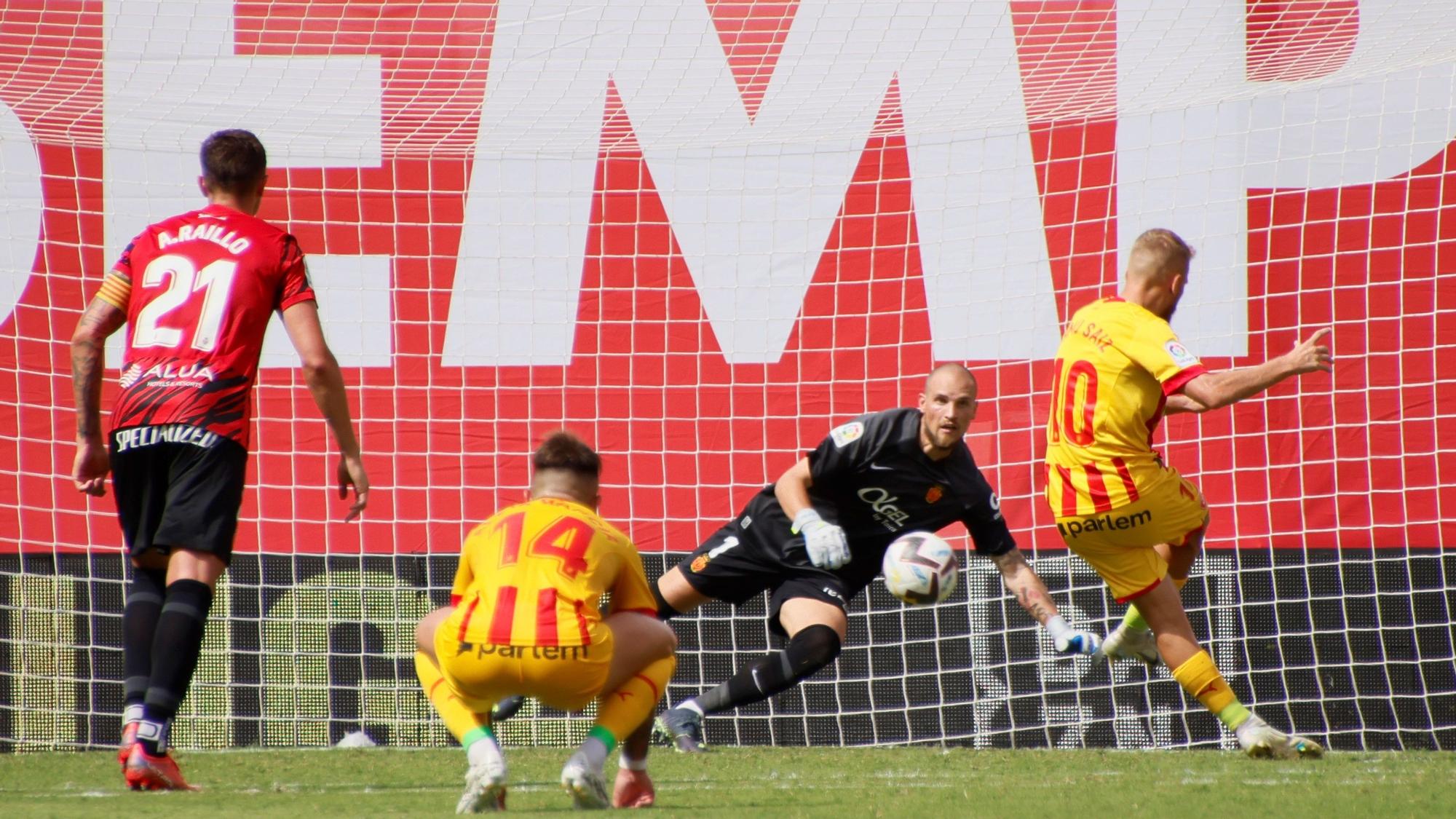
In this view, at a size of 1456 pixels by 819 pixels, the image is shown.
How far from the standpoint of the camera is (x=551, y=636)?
2.95m

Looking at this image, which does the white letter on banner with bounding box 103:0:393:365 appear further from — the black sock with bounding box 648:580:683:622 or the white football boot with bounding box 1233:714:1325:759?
the white football boot with bounding box 1233:714:1325:759

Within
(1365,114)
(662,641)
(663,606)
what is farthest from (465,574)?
(1365,114)

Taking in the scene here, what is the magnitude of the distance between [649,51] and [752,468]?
1.96 meters

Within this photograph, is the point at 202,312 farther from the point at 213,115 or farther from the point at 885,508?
the point at 213,115

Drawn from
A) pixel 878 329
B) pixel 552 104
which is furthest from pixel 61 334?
pixel 878 329

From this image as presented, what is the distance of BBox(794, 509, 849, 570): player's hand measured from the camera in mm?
4125

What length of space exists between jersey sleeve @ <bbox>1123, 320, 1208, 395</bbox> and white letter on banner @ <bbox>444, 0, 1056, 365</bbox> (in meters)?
1.95

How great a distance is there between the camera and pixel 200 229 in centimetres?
358

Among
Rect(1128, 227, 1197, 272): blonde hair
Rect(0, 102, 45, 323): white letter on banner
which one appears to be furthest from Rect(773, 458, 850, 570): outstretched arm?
Rect(0, 102, 45, 323): white letter on banner

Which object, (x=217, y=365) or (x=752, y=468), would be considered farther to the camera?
(x=752, y=468)

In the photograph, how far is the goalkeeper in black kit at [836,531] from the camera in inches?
170

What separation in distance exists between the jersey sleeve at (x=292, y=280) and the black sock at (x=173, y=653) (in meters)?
0.70

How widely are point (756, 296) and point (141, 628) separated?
322 centimetres

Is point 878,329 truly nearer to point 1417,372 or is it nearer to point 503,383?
point 503,383
